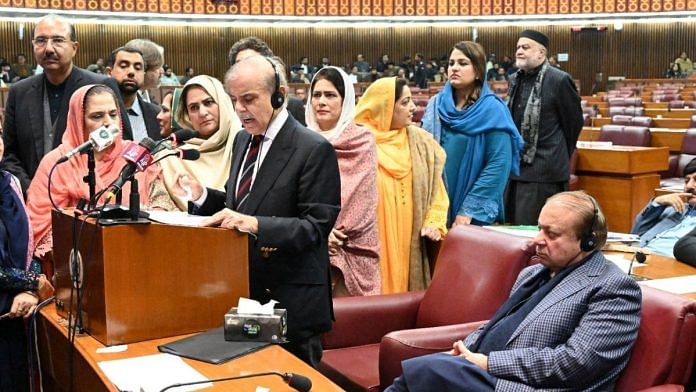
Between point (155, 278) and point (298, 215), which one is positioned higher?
point (298, 215)

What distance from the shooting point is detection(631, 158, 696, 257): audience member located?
136 inches

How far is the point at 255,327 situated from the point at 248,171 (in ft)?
1.54

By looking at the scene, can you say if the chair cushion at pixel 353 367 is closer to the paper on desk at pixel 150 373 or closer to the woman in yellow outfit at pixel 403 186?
the woman in yellow outfit at pixel 403 186

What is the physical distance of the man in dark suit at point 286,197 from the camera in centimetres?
205

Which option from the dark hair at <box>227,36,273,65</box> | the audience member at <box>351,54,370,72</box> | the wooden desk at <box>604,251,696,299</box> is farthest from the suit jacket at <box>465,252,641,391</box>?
the audience member at <box>351,54,370,72</box>

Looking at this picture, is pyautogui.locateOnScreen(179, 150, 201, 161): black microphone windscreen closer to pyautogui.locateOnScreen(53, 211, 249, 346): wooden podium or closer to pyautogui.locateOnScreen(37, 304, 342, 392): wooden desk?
pyautogui.locateOnScreen(53, 211, 249, 346): wooden podium

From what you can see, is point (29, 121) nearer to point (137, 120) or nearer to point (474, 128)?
point (137, 120)

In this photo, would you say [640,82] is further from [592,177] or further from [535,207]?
[535,207]

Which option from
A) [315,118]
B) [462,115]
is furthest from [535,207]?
[315,118]

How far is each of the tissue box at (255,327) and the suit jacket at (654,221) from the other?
218 cm

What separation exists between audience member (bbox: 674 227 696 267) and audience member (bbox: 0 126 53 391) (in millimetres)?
2260

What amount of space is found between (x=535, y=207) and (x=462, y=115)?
3.67 feet

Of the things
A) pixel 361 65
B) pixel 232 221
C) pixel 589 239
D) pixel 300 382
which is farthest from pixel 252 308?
pixel 361 65

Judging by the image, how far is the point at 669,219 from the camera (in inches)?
142
